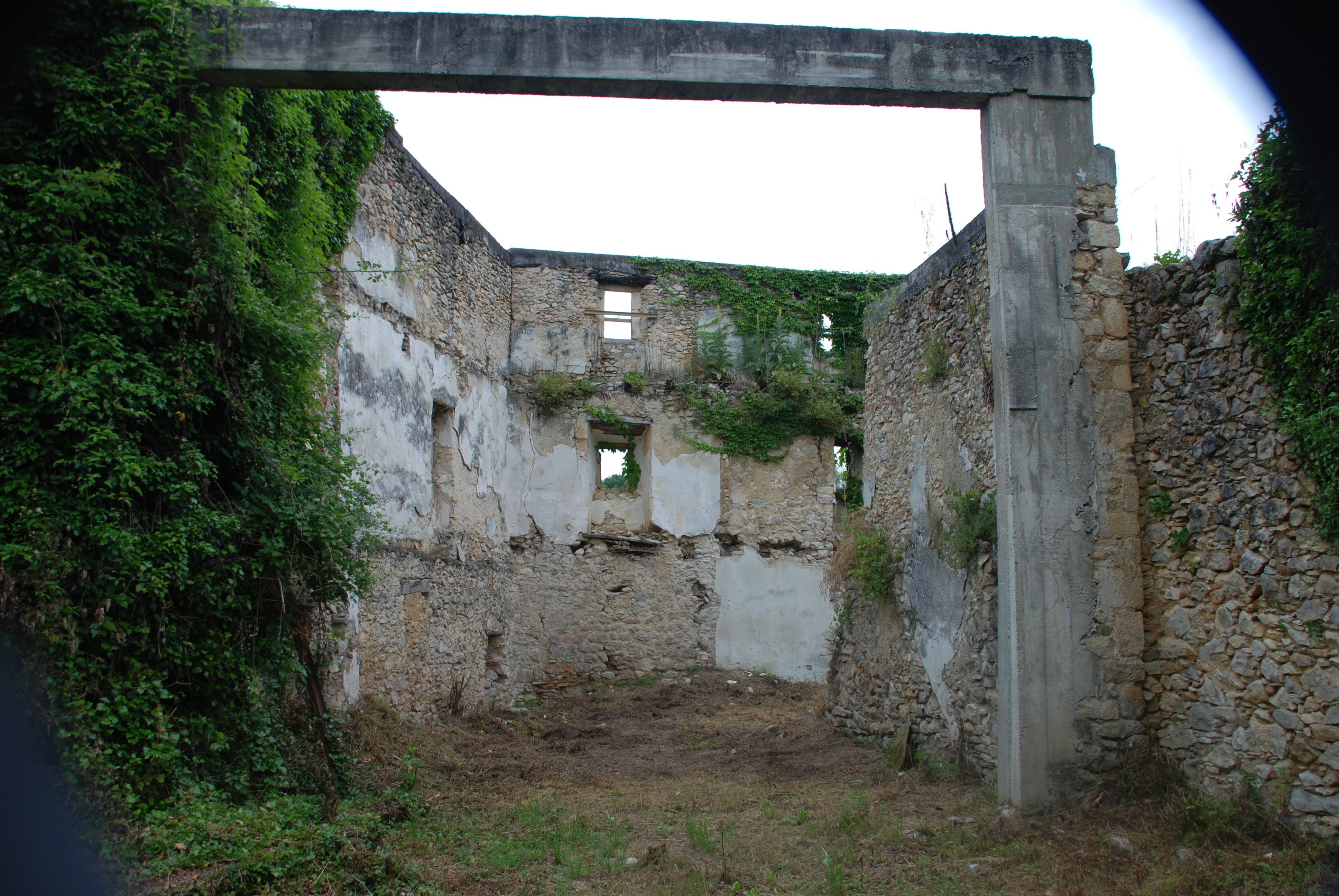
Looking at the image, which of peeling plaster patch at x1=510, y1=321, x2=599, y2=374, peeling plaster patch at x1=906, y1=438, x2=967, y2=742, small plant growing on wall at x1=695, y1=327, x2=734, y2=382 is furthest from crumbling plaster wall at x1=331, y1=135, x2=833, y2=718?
peeling plaster patch at x1=906, y1=438, x2=967, y2=742

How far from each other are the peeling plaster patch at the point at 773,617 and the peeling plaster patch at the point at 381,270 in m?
6.47

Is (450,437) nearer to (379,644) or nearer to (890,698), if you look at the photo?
(379,644)

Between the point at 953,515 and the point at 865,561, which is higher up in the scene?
the point at 953,515

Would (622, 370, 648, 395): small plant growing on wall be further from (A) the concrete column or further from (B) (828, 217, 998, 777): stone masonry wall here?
(A) the concrete column

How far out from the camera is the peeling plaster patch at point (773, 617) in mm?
13297

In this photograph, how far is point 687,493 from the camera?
13.6 m

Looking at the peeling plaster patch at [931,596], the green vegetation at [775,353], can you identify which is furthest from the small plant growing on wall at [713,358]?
the peeling plaster patch at [931,596]

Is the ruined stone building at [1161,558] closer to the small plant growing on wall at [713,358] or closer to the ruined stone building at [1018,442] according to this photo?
the ruined stone building at [1018,442]

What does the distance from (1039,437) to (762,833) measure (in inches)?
123

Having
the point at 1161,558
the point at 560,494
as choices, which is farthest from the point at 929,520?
the point at 560,494

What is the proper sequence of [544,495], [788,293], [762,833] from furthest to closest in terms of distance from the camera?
[788,293]
[544,495]
[762,833]

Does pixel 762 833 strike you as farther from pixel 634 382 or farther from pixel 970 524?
pixel 634 382

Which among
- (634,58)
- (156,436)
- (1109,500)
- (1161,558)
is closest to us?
(156,436)

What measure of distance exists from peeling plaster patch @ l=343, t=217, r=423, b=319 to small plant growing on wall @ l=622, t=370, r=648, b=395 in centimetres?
425
